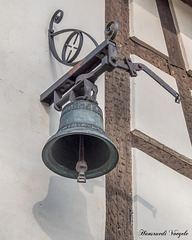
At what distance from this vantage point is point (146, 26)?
151 inches

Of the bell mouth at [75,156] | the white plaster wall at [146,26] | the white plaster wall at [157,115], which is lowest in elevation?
the bell mouth at [75,156]

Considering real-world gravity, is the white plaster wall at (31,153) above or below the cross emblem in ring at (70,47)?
below

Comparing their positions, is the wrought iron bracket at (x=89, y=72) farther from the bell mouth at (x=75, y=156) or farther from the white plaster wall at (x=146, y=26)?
the white plaster wall at (x=146, y=26)

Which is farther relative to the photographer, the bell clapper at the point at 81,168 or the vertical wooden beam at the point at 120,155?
the vertical wooden beam at the point at 120,155

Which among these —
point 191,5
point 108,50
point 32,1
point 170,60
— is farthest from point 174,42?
point 108,50

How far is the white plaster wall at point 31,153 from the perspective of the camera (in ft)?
7.04

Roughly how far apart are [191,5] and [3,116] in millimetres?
2824

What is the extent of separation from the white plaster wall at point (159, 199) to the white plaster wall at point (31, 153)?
0.94ft

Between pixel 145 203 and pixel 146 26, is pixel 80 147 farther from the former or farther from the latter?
pixel 146 26

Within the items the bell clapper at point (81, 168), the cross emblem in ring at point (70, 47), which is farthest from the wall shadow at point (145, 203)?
the cross emblem in ring at point (70, 47)

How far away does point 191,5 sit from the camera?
4520 millimetres

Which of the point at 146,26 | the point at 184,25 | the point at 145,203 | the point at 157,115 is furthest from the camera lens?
the point at 184,25

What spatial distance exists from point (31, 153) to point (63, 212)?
0.33m

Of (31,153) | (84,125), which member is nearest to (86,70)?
(84,125)
